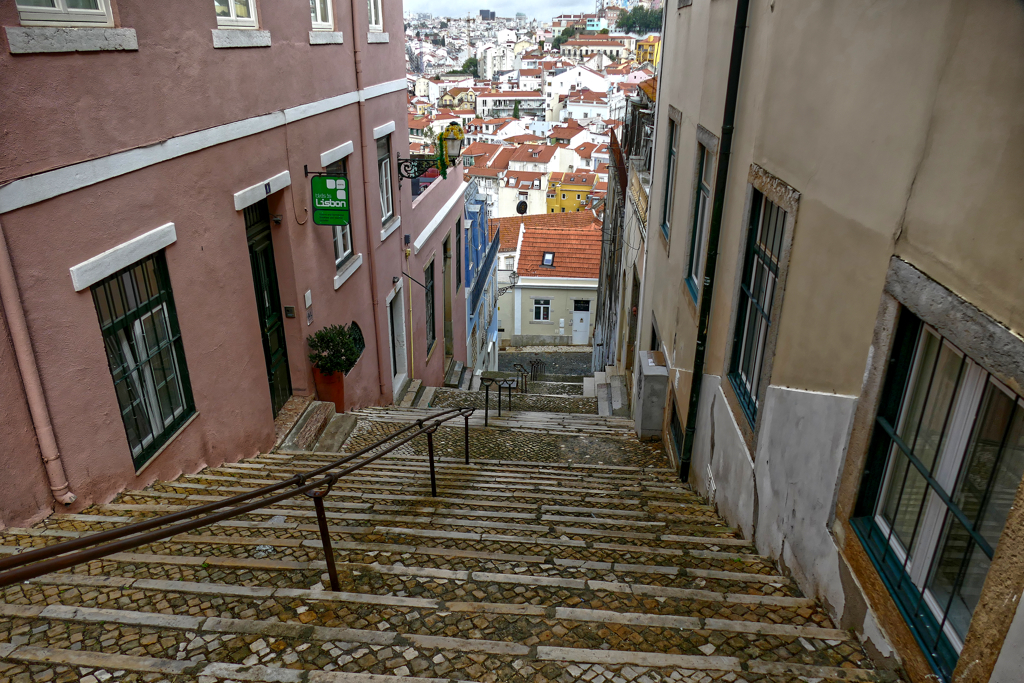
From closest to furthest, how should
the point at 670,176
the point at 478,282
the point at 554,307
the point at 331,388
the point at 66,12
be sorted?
1. the point at 66,12
2. the point at 331,388
3. the point at 670,176
4. the point at 478,282
5. the point at 554,307

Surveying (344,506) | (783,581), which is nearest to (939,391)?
(783,581)

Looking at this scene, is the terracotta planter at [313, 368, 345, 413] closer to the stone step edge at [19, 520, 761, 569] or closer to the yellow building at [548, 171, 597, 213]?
the stone step edge at [19, 520, 761, 569]

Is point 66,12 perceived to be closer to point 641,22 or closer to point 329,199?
point 329,199

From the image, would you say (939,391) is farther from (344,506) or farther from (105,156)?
(105,156)

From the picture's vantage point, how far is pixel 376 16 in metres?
10.8

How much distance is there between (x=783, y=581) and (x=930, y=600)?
1247 millimetres

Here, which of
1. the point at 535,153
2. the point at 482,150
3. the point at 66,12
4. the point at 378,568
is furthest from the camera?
the point at 482,150

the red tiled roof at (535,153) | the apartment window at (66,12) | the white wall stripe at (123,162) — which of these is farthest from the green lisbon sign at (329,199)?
the red tiled roof at (535,153)

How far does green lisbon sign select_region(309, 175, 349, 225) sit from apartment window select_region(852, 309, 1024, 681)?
6.39 m

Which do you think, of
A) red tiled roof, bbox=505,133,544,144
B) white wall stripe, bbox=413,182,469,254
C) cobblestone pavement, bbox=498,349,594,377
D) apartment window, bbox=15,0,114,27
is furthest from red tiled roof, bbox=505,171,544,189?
apartment window, bbox=15,0,114,27

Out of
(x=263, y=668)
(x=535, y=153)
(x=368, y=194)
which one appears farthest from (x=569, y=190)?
(x=263, y=668)

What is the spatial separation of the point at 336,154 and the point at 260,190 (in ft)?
7.76

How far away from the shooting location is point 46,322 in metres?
4.06

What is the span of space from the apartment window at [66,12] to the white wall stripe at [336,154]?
4020mm
